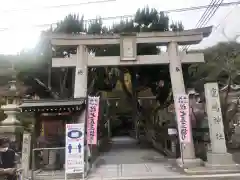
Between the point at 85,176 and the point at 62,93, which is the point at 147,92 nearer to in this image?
the point at 62,93

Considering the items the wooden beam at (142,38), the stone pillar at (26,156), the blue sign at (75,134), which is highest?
the wooden beam at (142,38)

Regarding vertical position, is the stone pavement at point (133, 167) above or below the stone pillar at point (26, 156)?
below

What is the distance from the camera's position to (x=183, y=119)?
11086 mm

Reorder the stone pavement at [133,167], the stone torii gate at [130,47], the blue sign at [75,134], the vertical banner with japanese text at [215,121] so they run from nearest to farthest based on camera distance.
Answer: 1. the blue sign at [75,134]
2. the stone pavement at [133,167]
3. the vertical banner with japanese text at [215,121]
4. the stone torii gate at [130,47]

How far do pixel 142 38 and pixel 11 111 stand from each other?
1087cm

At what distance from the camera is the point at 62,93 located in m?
20.0

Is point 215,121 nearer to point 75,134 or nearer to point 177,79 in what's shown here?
point 177,79

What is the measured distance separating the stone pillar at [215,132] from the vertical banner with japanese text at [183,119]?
3.29ft

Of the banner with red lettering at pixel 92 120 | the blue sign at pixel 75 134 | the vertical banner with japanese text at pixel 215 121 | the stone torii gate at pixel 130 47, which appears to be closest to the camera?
the blue sign at pixel 75 134

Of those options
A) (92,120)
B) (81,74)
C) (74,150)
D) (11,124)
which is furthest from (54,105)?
(11,124)

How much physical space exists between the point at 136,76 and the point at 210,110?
8978mm

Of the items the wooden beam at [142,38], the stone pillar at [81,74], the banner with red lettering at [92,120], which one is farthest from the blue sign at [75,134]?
the wooden beam at [142,38]

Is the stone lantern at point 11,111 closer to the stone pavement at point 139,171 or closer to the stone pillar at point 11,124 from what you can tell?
the stone pillar at point 11,124

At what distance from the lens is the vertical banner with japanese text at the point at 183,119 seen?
10.9 meters
